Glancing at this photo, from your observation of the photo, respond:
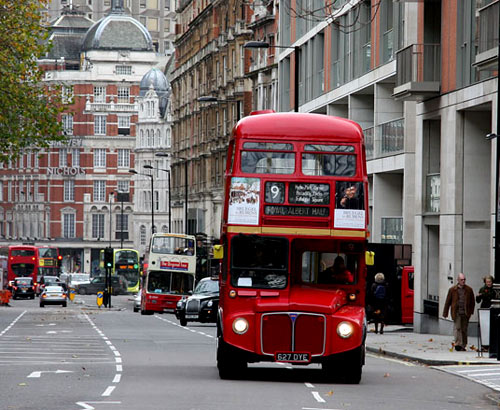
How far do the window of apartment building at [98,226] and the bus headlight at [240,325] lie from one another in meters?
136

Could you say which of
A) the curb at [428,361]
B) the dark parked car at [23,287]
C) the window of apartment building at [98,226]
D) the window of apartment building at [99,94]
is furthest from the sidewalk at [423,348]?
the window of apartment building at [99,94]

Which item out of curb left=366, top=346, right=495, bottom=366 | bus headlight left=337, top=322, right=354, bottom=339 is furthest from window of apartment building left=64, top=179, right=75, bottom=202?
bus headlight left=337, top=322, right=354, bottom=339

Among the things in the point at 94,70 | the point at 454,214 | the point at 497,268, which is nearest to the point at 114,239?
the point at 94,70

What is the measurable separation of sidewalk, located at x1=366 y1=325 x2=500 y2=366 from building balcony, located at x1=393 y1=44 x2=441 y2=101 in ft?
22.8

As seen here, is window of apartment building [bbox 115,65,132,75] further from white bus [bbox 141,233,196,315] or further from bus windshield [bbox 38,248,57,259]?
white bus [bbox 141,233,196,315]

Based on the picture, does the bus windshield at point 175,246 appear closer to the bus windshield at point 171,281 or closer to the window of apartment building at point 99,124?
the bus windshield at point 171,281

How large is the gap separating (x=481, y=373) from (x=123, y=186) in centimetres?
13551

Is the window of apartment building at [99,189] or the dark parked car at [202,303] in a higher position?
the window of apartment building at [99,189]

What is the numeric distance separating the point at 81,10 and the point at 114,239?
113 feet

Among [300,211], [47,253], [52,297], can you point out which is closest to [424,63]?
[300,211]

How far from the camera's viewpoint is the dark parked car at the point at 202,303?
47562mm

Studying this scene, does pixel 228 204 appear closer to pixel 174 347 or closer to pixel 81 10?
pixel 174 347

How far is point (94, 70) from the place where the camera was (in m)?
157

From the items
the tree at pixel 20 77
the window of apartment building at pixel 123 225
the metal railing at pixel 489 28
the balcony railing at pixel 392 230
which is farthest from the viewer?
the window of apartment building at pixel 123 225
